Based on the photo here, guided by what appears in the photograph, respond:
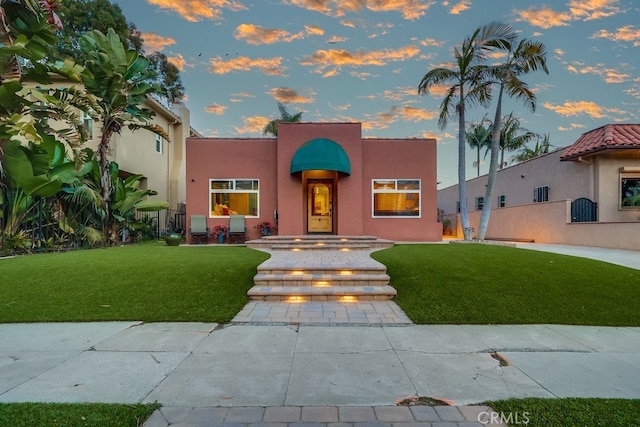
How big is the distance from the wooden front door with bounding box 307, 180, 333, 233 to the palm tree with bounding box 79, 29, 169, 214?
26.5 feet

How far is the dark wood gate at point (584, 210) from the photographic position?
1473 centimetres

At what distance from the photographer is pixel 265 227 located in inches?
569

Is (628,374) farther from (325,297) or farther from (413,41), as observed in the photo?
(413,41)

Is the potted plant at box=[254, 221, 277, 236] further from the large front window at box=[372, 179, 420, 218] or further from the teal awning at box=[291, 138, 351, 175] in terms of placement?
the large front window at box=[372, 179, 420, 218]

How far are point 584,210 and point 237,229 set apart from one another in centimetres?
1695

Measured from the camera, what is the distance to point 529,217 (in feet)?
56.1

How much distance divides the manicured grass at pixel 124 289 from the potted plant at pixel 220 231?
5894 millimetres

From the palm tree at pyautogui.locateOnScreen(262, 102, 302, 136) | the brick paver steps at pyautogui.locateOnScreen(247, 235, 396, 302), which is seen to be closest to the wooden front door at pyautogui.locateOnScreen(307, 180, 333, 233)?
the brick paver steps at pyautogui.locateOnScreen(247, 235, 396, 302)

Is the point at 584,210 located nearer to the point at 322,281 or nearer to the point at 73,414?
the point at 322,281

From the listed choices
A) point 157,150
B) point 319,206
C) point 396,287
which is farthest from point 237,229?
point 157,150

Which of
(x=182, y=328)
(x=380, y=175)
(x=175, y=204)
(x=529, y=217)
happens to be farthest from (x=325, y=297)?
(x=175, y=204)

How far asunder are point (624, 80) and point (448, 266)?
1639 centimetres

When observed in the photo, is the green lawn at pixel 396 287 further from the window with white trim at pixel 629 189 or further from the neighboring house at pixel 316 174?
the window with white trim at pixel 629 189

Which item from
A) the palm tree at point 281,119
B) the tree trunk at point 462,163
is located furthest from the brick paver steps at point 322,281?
the palm tree at point 281,119
